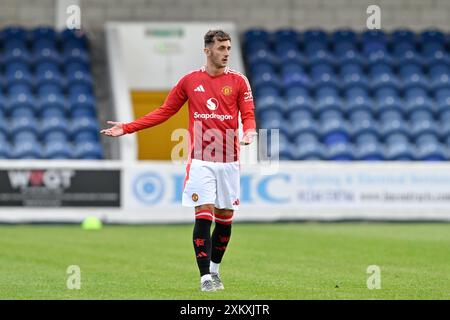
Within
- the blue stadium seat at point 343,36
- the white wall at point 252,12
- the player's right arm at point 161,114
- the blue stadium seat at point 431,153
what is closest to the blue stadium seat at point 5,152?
the white wall at point 252,12

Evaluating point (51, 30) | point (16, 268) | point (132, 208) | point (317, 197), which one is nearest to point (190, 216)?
point (132, 208)

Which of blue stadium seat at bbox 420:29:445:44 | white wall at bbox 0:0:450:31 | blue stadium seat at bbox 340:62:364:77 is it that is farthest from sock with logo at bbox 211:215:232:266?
blue stadium seat at bbox 420:29:445:44

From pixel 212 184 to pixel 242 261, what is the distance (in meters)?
3.75

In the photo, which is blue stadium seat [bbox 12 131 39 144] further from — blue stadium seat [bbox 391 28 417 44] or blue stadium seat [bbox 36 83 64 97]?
blue stadium seat [bbox 391 28 417 44]

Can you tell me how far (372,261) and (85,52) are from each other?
1478 cm

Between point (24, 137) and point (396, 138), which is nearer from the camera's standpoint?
point (24, 137)

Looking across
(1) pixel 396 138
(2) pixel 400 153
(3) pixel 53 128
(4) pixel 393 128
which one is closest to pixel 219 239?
(3) pixel 53 128

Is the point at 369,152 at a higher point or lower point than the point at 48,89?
lower

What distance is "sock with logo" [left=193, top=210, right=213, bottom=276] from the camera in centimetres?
1031

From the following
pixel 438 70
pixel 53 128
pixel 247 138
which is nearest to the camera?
pixel 247 138

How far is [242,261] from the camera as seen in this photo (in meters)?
13.9

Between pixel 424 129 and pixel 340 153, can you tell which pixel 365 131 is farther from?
pixel 424 129

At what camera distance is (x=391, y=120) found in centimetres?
2611
